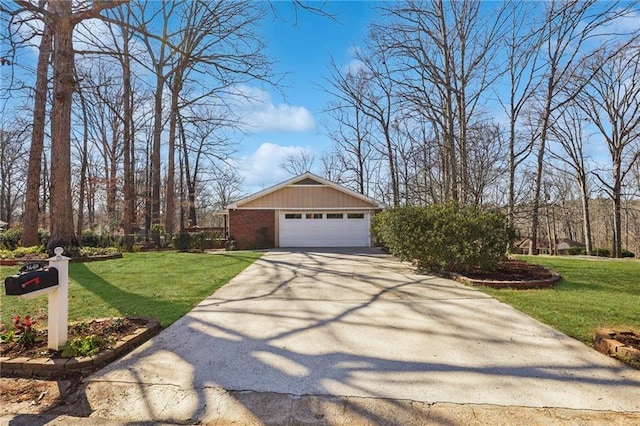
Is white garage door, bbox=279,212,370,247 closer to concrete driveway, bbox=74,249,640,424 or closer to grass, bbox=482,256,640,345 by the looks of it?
grass, bbox=482,256,640,345

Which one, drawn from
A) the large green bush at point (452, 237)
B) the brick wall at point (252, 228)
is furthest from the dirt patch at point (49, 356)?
the brick wall at point (252, 228)

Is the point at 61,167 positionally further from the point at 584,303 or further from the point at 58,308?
the point at 584,303

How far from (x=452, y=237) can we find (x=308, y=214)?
1037 centimetres

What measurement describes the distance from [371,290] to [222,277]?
3.36 m

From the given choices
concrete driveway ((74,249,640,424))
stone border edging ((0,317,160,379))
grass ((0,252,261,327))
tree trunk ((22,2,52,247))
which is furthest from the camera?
tree trunk ((22,2,52,247))

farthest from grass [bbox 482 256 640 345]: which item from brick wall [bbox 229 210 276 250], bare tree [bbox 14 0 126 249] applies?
brick wall [bbox 229 210 276 250]

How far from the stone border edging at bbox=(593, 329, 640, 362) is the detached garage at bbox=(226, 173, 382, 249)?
13.8 meters

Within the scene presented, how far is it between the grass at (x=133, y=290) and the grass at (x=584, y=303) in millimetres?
4944

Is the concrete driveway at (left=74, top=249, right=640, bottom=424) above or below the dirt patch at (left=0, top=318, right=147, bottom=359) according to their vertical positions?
below

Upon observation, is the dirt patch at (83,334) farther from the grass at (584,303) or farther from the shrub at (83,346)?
the grass at (584,303)

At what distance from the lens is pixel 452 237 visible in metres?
7.93

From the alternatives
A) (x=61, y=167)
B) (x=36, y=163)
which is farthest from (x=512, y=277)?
(x=36, y=163)

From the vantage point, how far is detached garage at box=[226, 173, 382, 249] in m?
Result: 17.5

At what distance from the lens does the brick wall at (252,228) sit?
17.3m
